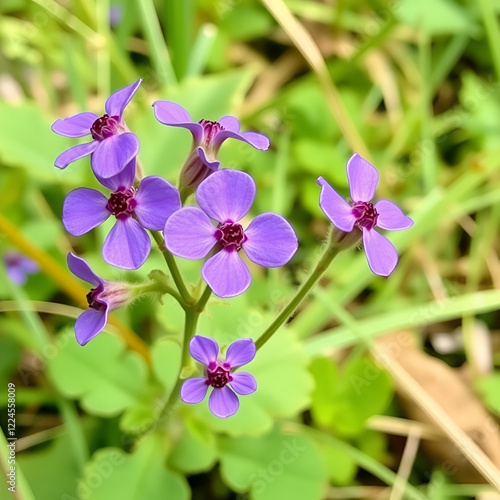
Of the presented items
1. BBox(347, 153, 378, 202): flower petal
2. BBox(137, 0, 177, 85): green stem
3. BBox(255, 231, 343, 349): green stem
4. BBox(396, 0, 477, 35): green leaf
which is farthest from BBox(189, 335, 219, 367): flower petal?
BBox(396, 0, 477, 35): green leaf

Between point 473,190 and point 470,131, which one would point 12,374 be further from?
point 470,131

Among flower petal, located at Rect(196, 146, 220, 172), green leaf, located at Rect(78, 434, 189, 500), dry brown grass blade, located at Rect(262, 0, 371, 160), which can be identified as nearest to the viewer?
flower petal, located at Rect(196, 146, 220, 172)

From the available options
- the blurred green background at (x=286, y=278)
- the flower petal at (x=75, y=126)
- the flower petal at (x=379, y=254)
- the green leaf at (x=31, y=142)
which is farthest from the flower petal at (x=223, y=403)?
the green leaf at (x=31, y=142)

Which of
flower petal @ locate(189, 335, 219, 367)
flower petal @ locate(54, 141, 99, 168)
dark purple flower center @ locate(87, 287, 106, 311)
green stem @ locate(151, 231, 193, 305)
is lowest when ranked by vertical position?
flower petal @ locate(189, 335, 219, 367)

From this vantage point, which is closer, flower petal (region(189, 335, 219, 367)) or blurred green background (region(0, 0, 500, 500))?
flower petal (region(189, 335, 219, 367))

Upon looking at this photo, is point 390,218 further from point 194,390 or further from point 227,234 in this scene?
point 194,390

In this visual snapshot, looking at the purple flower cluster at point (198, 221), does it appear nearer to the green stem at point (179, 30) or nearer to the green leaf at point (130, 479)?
the green leaf at point (130, 479)

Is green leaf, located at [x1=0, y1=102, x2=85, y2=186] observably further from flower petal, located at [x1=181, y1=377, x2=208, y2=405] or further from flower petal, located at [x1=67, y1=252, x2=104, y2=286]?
flower petal, located at [x1=181, y1=377, x2=208, y2=405]
